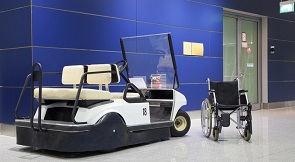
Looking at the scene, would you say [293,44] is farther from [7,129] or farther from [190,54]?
[7,129]

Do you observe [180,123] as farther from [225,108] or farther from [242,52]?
[242,52]

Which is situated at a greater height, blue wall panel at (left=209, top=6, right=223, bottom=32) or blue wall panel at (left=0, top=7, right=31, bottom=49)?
blue wall panel at (left=209, top=6, right=223, bottom=32)

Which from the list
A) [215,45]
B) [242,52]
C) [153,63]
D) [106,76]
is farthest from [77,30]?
[242,52]

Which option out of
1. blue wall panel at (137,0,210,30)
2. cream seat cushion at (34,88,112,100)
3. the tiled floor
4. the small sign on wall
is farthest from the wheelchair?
the small sign on wall

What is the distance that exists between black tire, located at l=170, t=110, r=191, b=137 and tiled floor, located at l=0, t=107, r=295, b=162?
15cm

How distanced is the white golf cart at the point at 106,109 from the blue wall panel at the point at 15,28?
1.08 meters

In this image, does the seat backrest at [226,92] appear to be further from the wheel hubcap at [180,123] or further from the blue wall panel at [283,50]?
the blue wall panel at [283,50]

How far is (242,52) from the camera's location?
1098 cm

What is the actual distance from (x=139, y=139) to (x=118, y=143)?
1.57 feet

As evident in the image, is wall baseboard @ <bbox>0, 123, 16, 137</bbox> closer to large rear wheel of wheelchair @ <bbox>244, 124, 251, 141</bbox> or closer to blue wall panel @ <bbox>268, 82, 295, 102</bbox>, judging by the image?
large rear wheel of wheelchair @ <bbox>244, 124, 251, 141</bbox>

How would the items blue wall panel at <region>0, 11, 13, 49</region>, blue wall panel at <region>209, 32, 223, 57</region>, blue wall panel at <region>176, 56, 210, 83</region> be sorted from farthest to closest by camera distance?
blue wall panel at <region>209, 32, 223, 57</region>
blue wall panel at <region>176, 56, 210, 83</region>
blue wall panel at <region>0, 11, 13, 49</region>

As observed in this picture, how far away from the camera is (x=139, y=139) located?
5.35m

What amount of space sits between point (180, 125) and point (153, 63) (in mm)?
1119

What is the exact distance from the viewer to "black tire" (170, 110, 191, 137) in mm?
6219
